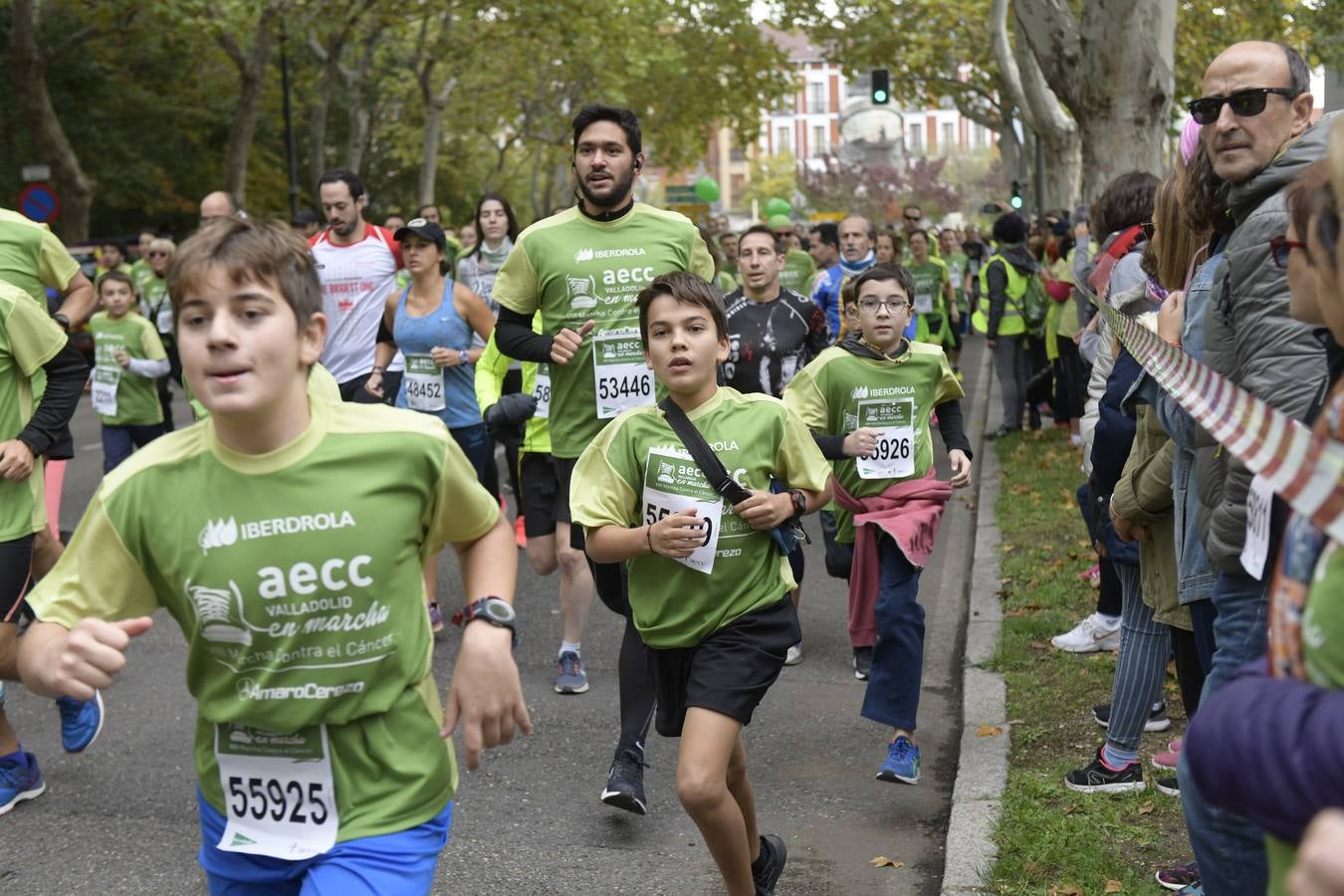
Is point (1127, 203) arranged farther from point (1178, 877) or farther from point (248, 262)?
point (248, 262)

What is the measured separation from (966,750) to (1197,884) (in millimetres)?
1538

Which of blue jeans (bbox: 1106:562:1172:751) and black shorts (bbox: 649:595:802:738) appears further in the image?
blue jeans (bbox: 1106:562:1172:751)

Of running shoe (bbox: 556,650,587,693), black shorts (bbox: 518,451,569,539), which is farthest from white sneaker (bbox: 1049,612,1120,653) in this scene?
black shorts (bbox: 518,451,569,539)

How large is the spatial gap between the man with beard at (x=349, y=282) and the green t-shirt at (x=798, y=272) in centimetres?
646

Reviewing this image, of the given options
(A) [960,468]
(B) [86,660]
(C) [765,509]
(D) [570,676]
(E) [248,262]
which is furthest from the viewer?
(D) [570,676]

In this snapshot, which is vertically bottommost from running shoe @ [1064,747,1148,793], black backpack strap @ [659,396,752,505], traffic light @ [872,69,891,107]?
running shoe @ [1064,747,1148,793]

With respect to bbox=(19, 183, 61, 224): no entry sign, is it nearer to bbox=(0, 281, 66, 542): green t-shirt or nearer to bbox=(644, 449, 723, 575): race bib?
bbox=(0, 281, 66, 542): green t-shirt

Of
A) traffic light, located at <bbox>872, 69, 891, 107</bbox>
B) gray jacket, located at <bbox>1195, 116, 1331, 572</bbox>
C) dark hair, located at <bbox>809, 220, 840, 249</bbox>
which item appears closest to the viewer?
gray jacket, located at <bbox>1195, 116, 1331, 572</bbox>

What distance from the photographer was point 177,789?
19.7ft

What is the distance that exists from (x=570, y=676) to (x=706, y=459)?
2.87 meters

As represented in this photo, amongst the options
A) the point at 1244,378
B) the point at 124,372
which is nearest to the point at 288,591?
the point at 1244,378

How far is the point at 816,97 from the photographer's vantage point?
14925cm

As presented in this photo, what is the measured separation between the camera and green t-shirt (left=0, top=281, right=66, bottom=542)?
554 cm

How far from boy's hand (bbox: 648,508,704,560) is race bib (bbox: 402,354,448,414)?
448 centimetres
